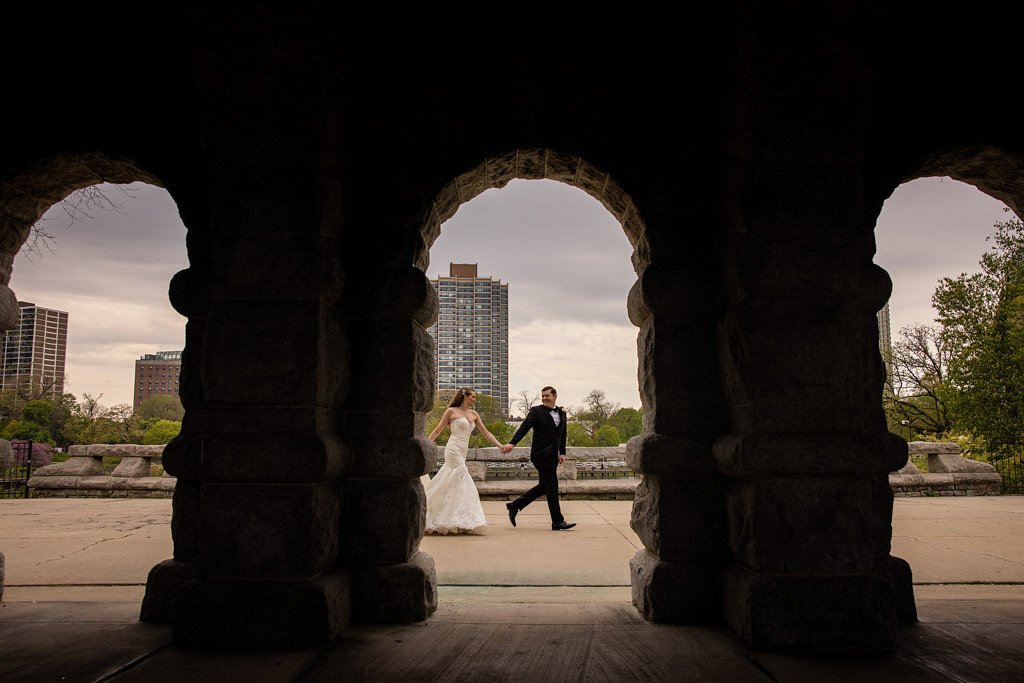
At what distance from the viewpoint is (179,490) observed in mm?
3482

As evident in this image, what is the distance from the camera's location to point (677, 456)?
3.37 m

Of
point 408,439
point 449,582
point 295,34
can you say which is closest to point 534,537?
point 449,582

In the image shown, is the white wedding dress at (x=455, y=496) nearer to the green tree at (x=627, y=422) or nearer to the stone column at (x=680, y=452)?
the stone column at (x=680, y=452)

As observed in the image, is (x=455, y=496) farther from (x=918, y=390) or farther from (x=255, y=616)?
(x=918, y=390)

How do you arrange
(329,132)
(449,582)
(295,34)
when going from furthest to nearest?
(449,582) < (329,132) < (295,34)

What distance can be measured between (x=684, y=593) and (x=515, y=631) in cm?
91

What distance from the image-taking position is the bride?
21.7ft

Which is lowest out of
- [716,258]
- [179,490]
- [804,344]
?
[179,490]

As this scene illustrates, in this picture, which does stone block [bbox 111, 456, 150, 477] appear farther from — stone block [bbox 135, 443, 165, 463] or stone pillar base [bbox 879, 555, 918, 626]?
stone pillar base [bbox 879, 555, 918, 626]

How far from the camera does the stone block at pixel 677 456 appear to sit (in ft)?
11.1

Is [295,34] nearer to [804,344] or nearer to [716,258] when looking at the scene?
[716,258]

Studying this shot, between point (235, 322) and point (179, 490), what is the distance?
→ 1080 millimetres

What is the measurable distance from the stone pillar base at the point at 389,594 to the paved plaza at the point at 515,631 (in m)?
0.12

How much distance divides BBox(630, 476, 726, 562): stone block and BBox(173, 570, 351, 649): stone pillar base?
69.3 inches
